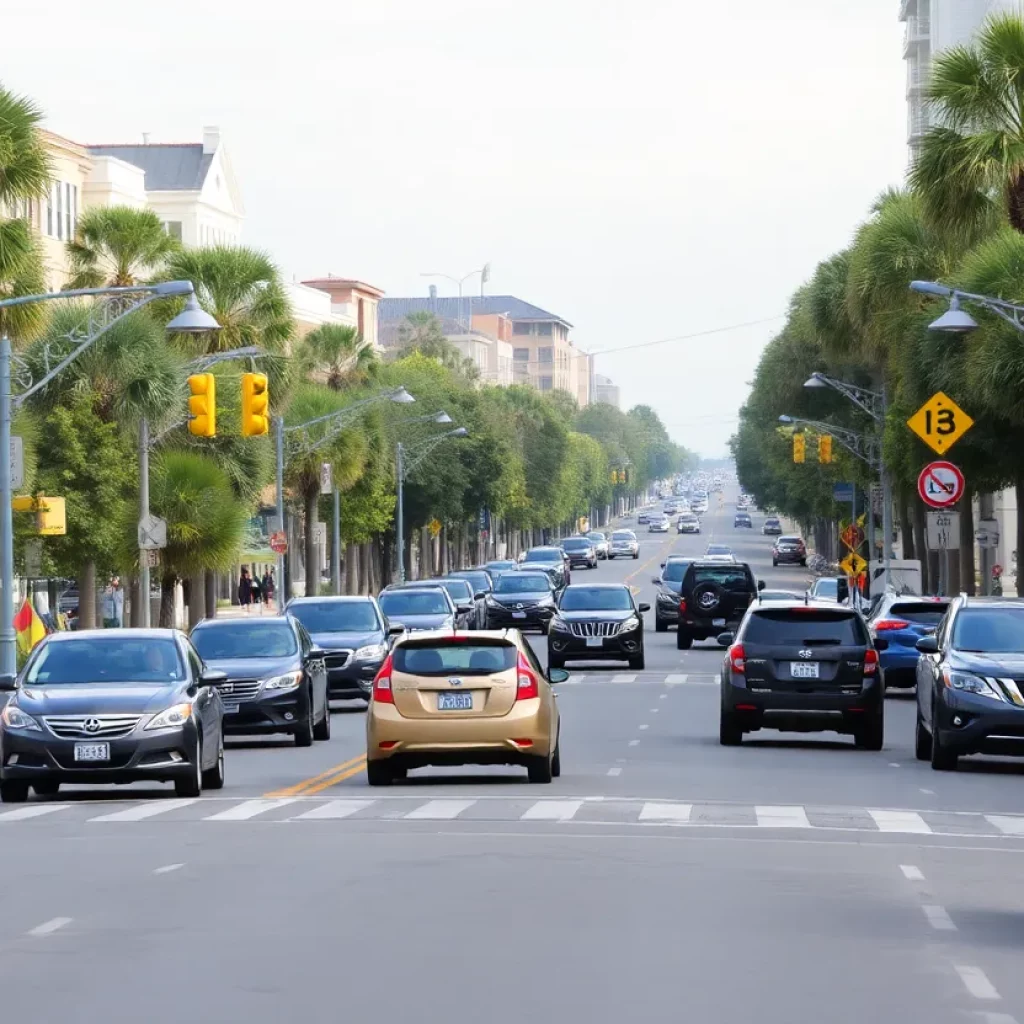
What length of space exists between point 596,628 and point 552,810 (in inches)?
1057

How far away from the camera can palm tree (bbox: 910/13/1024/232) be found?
37094mm

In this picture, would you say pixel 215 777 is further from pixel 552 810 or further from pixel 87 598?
pixel 87 598

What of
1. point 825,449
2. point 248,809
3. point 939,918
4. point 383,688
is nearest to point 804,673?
point 383,688

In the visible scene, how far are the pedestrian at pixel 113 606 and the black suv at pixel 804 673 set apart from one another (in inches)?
1443

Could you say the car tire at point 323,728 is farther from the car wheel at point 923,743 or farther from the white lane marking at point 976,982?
the white lane marking at point 976,982

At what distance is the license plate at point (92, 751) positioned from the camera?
2009cm

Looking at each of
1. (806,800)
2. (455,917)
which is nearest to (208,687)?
(806,800)

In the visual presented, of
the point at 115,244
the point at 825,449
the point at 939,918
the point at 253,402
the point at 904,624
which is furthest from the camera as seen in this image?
the point at 825,449

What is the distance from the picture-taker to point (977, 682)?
74.6ft

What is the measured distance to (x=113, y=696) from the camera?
20.5 m

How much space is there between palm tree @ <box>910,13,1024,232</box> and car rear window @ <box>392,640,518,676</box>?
1849 cm

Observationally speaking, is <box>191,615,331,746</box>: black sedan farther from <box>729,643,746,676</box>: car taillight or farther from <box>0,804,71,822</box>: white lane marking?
<box>0,804,71,822</box>: white lane marking

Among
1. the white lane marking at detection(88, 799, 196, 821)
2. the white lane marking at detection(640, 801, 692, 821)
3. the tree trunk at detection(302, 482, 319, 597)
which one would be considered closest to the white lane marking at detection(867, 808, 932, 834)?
the white lane marking at detection(640, 801, 692, 821)

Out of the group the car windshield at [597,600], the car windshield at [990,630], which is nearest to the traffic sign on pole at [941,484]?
the car windshield at [597,600]
